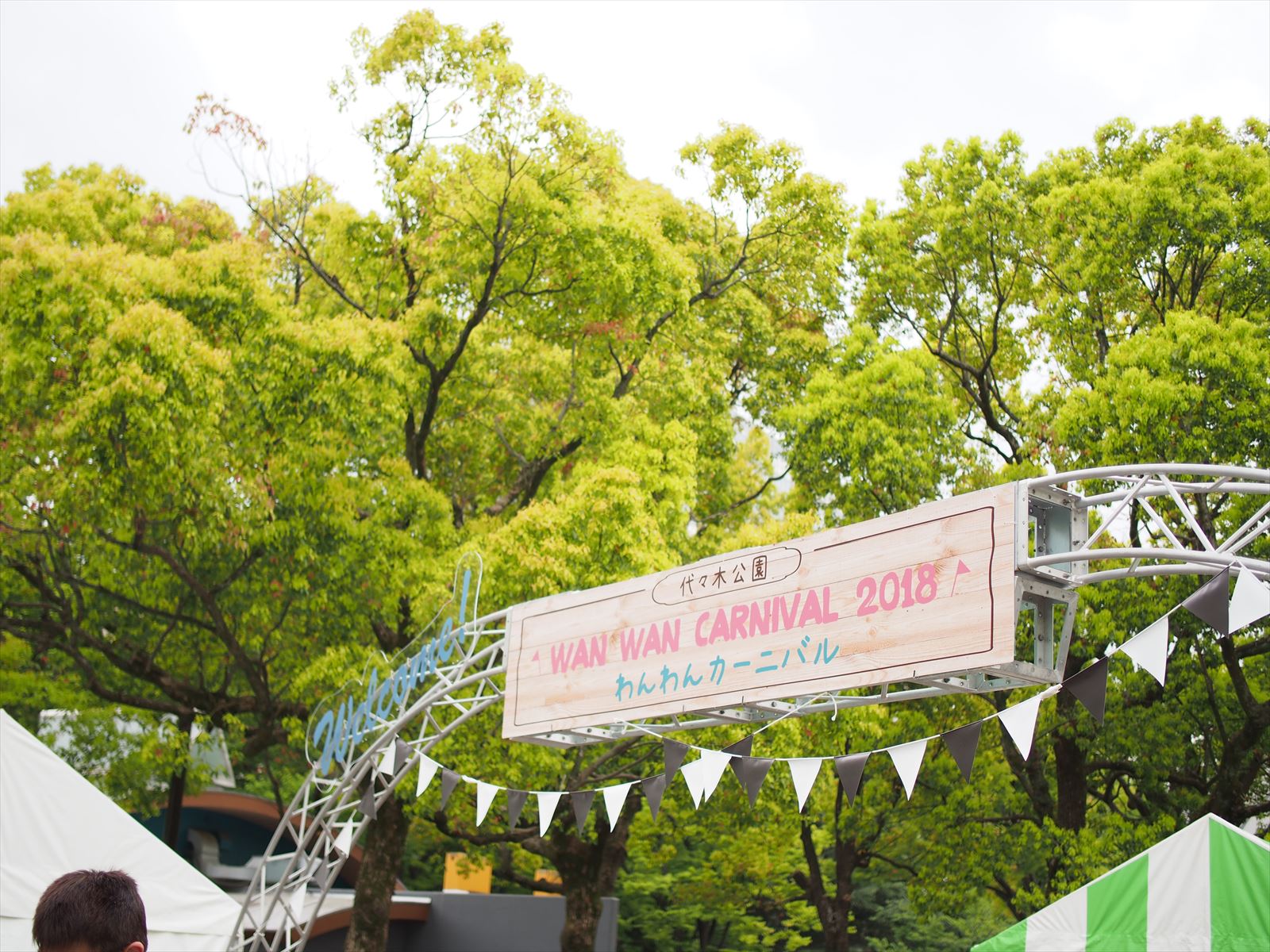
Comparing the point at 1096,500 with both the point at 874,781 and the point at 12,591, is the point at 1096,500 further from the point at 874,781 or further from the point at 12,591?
the point at 12,591

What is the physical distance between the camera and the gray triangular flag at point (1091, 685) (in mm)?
5277

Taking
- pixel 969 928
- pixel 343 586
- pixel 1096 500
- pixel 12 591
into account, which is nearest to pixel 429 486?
pixel 343 586

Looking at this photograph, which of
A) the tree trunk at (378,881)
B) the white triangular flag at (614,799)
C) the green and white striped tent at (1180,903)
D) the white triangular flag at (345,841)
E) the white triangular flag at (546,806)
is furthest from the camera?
the tree trunk at (378,881)

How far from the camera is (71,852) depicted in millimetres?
8109

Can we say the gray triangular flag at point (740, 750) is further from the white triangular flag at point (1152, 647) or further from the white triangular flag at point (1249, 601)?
the white triangular flag at point (1249, 601)

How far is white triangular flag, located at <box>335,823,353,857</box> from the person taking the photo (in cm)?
908

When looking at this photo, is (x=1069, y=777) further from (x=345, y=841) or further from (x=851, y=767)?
(x=851, y=767)

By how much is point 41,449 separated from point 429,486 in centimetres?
392

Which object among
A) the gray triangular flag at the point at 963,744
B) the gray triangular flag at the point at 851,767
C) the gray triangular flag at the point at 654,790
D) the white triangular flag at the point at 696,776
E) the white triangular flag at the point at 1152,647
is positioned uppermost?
the white triangular flag at the point at 1152,647

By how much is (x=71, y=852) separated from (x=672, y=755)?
3953mm

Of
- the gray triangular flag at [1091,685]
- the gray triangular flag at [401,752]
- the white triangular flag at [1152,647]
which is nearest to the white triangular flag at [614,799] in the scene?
the gray triangular flag at [401,752]

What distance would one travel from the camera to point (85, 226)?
14.3 meters

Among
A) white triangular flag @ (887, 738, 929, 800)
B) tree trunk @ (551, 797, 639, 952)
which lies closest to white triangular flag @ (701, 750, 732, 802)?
white triangular flag @ (887, 738, 929, 800)

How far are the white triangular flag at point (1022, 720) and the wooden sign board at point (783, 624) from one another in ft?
1.21
